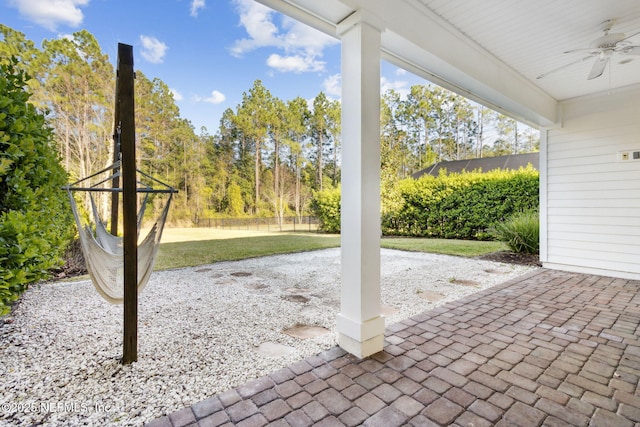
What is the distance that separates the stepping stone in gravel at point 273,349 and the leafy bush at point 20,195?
137cm

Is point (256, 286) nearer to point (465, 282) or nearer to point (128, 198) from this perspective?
point (128, 198)

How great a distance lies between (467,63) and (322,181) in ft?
47.7

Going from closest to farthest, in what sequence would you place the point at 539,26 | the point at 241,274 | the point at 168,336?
the point at 168,336 < the point at 539,26 < the point at 241,274

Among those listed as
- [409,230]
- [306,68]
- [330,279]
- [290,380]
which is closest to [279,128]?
[306,68]

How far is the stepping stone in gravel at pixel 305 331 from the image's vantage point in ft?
7.44

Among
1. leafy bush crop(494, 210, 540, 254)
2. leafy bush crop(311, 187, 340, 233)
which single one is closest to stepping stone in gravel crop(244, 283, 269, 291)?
leafy bush crop(494, 210, 540, 254)

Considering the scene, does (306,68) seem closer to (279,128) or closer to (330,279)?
(279,128)

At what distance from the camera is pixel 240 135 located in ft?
51.0

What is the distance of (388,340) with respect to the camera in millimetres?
2156

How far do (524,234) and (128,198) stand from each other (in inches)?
250

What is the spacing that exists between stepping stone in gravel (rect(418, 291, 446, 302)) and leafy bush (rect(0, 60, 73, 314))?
3.23 metres

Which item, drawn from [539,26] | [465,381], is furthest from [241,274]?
[539,26]

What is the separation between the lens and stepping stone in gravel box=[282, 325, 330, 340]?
227 centimetres

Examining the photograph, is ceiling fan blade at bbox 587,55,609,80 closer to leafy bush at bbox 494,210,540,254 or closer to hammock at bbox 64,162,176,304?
leafy bush at bbox 494,210,540,254
